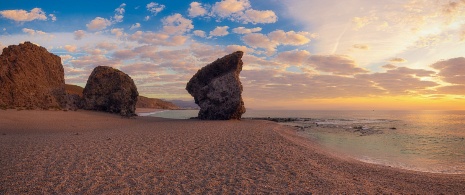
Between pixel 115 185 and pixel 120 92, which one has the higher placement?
pixel 120 92

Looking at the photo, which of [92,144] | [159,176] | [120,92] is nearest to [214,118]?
[120,92]

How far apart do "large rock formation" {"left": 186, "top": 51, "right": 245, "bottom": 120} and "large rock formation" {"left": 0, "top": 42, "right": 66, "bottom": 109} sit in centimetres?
1917

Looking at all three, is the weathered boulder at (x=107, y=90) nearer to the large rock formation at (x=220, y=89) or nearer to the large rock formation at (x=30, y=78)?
the large rock formation at (x=30, y=78)

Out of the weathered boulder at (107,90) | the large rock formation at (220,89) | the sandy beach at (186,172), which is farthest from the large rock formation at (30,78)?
the sandy beach at (186,172)

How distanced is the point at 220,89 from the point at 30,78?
2352cm

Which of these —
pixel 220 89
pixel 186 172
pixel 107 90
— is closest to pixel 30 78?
pixel 107 90

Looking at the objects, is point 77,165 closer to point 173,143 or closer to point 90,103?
point 173,143

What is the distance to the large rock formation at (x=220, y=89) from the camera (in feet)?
124

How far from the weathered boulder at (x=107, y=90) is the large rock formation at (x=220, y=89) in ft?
35.4

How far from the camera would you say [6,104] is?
3067 centimetres

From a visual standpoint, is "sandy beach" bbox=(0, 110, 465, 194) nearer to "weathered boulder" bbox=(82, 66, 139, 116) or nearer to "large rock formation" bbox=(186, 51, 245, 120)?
"large rock formation" bbox=(186, 51, 245, 120)

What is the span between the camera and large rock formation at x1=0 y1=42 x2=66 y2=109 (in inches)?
1228

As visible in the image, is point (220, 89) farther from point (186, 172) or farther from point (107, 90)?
point (186, 172)

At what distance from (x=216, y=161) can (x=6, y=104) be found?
3110 centimetres
